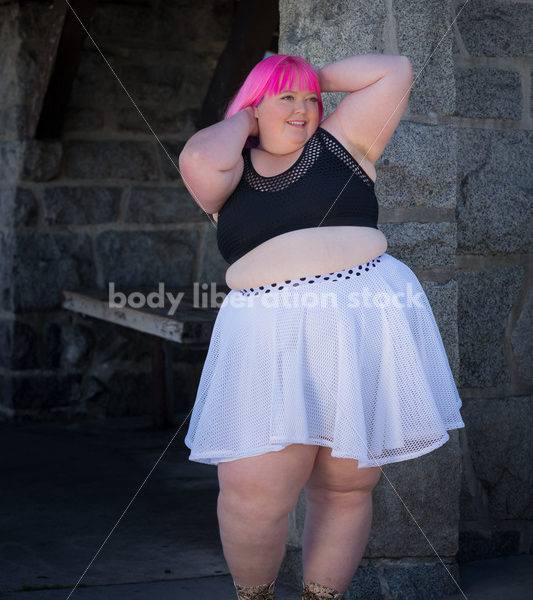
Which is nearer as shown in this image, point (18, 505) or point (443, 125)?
point (443, 125)

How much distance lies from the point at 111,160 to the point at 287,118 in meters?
3.59

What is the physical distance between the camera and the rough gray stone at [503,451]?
344 cm

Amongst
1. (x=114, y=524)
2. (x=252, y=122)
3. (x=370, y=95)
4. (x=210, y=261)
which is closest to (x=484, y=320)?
(x=370, y=95)

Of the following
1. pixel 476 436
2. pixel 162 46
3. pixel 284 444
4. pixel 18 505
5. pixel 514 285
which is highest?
pixel 162 46

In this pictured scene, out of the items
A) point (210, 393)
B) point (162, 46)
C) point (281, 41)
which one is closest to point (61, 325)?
point (162, 46)

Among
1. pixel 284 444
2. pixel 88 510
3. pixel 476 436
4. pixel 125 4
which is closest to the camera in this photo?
pixel 284 444

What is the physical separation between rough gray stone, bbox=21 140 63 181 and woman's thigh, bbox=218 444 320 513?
12.0ft

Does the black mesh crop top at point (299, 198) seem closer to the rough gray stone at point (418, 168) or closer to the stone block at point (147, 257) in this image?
the rough gray stone at point (418, 168)

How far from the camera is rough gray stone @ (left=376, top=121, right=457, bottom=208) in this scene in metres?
3.06

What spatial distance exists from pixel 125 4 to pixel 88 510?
3.12m

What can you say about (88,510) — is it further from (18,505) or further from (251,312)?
(251,312)

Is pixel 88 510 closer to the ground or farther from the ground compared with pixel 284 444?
closer to the ground

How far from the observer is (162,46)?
590 cm

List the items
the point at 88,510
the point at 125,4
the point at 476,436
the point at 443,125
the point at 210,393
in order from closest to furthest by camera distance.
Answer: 1. the point at 210,393
2. the point at 443,125
3. the point at 476,436
4. the point at 88,510
5. the point at 125,4
